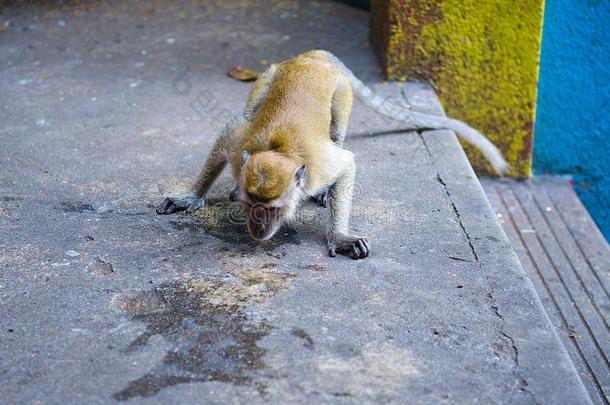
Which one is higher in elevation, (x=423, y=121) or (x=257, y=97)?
(x=257, y=97)

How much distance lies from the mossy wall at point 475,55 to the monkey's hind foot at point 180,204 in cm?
260

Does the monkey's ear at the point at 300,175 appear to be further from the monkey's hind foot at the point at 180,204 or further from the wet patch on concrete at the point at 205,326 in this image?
the monkey's hind foot at the point at 180,204

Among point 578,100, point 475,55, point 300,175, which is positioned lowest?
point 578,100

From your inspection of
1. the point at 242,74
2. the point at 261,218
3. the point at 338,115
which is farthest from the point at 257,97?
the point at 242,74

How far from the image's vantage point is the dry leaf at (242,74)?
22.0 ft

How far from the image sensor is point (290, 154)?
421 cm

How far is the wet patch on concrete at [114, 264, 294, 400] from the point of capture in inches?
131

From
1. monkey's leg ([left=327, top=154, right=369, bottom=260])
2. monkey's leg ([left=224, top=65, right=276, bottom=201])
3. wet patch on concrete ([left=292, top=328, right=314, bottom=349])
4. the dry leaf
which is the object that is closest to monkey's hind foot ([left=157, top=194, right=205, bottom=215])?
monkey's leg ([left=224, top=65, right=276, bottom=201])

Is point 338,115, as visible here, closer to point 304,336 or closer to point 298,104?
point 298,104

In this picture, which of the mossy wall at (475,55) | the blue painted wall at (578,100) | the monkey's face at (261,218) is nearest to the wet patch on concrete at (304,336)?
the monkey's face at (261,218)

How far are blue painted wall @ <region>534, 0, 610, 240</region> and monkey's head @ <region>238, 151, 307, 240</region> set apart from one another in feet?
12.3

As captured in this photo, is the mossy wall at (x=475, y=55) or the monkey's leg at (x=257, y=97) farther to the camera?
the mossy wall at (x=475, y=55)

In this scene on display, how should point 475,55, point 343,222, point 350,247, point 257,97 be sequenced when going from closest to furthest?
point 350,247 → point 343,222 → point 257,97 → point 475,55

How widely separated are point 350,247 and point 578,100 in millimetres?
3650
